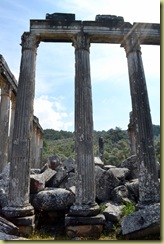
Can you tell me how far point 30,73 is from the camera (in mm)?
12641

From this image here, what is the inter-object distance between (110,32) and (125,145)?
2325 inches

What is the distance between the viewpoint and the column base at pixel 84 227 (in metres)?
9.97

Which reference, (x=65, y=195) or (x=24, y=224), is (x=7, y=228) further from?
(x=65, y=195)

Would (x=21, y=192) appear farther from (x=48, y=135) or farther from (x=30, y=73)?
(x=48, y=135)

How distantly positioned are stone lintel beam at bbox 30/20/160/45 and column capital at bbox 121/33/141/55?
293mm

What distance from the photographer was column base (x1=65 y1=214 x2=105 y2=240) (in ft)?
32.7

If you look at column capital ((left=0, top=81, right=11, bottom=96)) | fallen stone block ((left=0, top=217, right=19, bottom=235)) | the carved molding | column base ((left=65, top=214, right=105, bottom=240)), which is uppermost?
the carved molding

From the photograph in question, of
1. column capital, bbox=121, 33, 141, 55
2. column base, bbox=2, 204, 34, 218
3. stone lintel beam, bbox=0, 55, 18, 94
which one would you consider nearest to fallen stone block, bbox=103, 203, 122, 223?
column base, bbox=2, 204, 34, 218

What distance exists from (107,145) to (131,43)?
6343cm

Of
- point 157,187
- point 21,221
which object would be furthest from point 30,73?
point 157,187

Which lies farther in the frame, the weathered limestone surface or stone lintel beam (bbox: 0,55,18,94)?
stone lintel beam (bbox: 0,55,18,94)

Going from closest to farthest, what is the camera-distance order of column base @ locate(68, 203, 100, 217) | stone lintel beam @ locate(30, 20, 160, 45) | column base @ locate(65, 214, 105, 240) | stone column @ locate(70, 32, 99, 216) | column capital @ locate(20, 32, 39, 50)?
1. column base @ locate(65, 214, 105, 240)
2. column base @ locate(68, 203, 100, 217)
3. stone column @ locate(70, 32, 99, 216)
4. column capital @ locate(20, 32, 39, 50)
5. stone lintel beam @ locate(30, 20, 160, 45)

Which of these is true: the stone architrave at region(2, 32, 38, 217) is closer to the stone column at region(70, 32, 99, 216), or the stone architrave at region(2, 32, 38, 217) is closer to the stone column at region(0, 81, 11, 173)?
the stone column at region(70, 32, 99, 216)

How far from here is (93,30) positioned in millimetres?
13641
